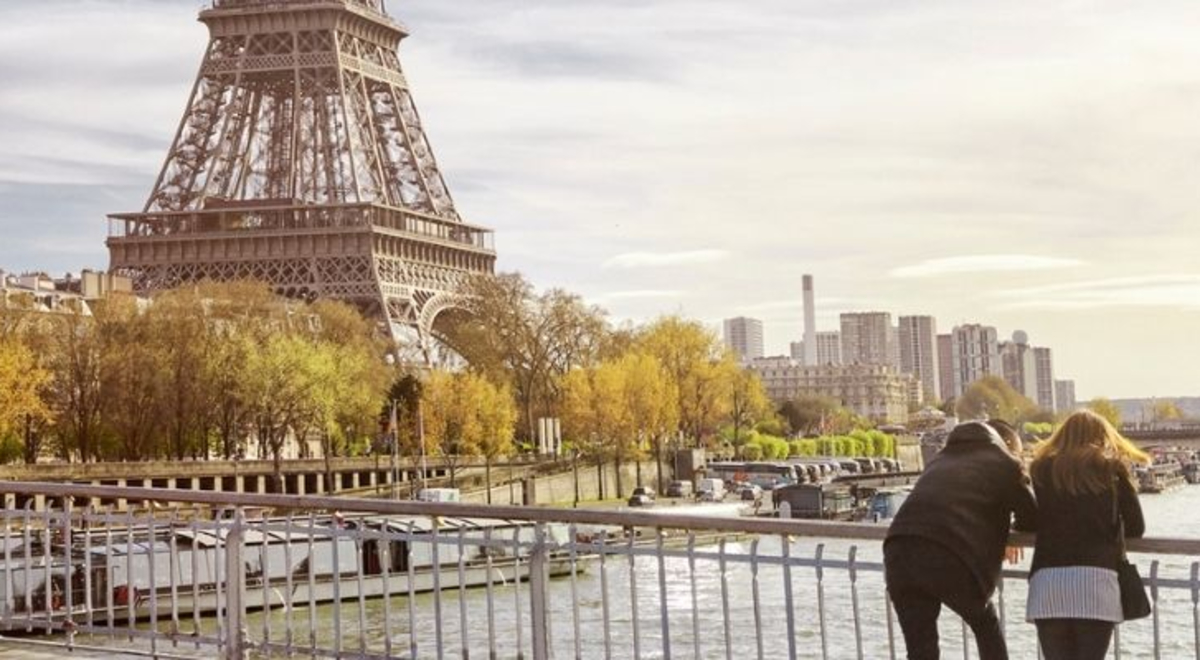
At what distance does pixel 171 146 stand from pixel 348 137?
32.3 feet

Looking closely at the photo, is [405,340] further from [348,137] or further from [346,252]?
[348,137]

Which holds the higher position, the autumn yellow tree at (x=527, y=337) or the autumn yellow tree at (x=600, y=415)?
the autumn yellow tree at (x=527, y=337)

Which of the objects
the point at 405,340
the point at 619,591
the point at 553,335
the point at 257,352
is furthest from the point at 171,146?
the point at 619,591

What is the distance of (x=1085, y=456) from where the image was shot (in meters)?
6.66

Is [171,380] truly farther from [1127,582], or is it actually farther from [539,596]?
[1127,582]

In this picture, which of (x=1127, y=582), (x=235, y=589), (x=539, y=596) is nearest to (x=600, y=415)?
(x=235, y=589)

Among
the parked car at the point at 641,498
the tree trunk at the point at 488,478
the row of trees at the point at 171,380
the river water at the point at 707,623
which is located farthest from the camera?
the parked car at the point at 641,498

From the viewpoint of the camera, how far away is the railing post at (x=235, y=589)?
30.8ft

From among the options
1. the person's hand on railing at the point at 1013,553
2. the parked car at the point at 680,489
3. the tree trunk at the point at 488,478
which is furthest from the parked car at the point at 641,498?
the person's hand on railing at the point at 1013,553

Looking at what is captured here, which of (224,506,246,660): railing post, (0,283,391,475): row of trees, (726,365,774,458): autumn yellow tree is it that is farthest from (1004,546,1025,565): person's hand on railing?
(726,365,774,458): autumn yellow tree

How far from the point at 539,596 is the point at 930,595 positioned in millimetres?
2201

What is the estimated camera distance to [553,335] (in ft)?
281

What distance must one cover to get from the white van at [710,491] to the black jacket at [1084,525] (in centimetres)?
6329

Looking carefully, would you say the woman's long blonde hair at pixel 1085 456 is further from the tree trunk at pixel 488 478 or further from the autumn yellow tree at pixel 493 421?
the autumn yellow tree at pixel 493 421
